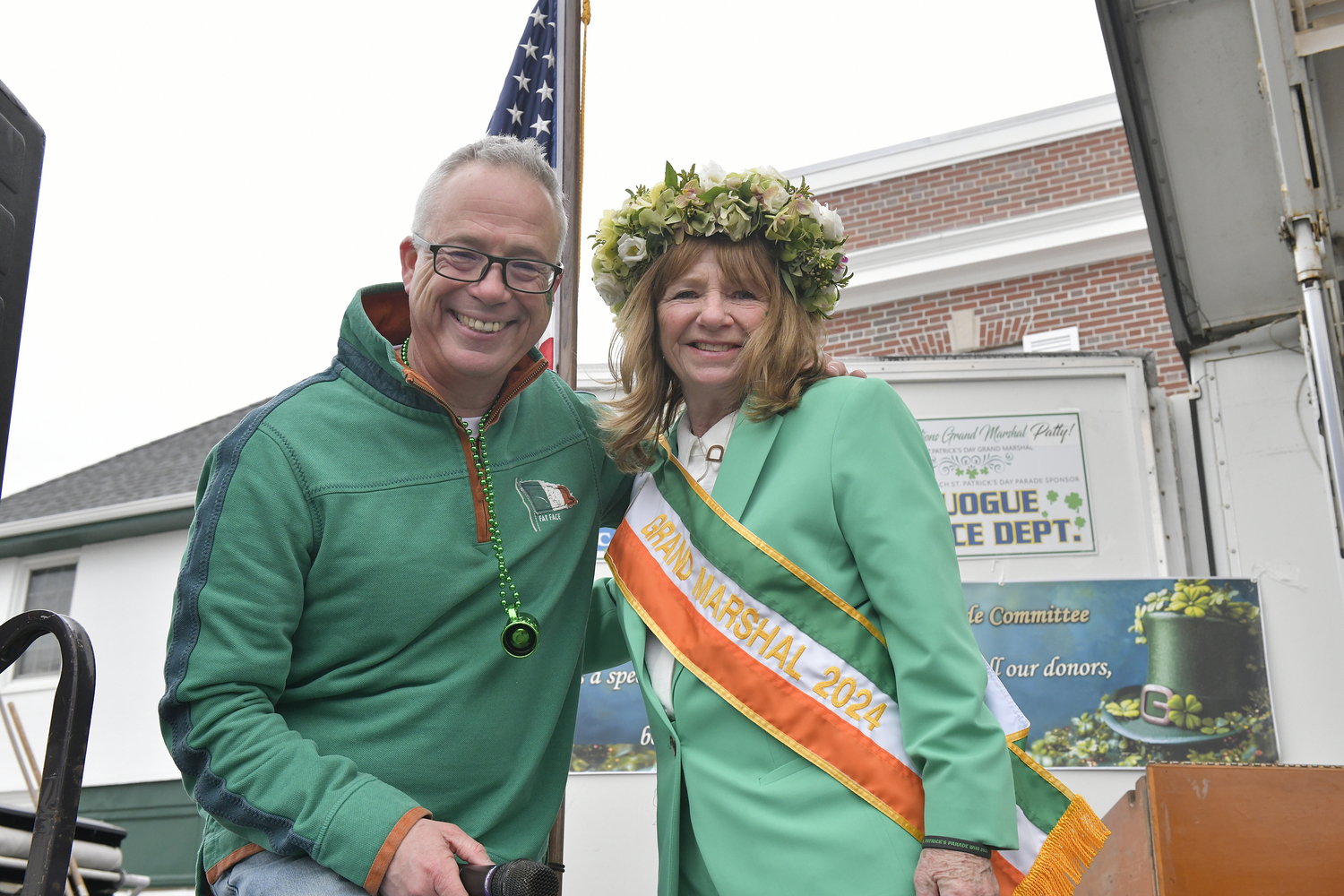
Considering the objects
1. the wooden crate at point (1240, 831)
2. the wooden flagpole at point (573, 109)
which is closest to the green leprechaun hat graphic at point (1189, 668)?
the wooden crate at point (1240, 831)

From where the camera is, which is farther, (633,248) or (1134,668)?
(1134,668)

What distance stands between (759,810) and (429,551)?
801 mm

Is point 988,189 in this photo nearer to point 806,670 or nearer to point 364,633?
point 806,670

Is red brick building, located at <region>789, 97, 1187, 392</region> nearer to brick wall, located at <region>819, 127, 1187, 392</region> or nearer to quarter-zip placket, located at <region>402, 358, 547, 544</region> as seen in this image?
brick wall, located at <region>819, 127, 1187, 392</region>

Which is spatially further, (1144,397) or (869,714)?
(1144,397)

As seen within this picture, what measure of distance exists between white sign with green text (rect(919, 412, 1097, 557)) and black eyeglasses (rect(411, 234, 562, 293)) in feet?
11.9

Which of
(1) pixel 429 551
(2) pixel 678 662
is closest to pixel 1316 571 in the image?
(2) pixel 678 662

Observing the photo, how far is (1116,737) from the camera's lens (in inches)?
196

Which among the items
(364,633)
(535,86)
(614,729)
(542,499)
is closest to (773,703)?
(542,499)

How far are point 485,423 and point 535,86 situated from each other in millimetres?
2563

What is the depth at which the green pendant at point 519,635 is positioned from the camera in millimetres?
2166

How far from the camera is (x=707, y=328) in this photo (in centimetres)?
240

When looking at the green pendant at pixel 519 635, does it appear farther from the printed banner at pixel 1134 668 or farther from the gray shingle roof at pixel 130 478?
the gray shingle roof at pixel 130 478

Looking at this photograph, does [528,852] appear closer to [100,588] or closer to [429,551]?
[429,551]
